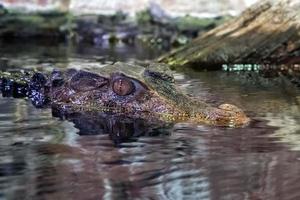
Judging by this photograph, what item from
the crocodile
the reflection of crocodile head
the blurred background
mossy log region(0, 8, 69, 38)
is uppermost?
the blurred background

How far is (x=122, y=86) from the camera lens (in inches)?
225

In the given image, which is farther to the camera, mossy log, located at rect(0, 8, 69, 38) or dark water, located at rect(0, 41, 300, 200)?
mossy log, located at rect(0, 8, 69, 38)

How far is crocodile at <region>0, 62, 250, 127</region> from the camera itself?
5438 mm

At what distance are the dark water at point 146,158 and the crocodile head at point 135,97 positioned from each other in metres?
0.19

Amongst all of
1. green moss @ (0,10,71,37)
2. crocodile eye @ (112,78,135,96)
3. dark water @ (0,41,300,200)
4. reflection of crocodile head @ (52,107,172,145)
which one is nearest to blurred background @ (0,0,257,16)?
green moss @ (0,10,71,37)

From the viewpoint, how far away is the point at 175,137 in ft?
16.2

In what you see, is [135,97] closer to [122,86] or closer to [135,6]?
[122,86]

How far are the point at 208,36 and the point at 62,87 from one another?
A: 564cm

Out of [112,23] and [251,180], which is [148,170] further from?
[112,23]

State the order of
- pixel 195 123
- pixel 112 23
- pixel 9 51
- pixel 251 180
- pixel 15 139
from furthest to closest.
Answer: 1. pixel 112 23
2. pixel 9 51
3. pixel 195 123
4. pixel 15 139
5. pixel 251 180

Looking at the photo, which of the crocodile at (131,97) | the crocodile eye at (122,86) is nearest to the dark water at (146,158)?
the crocodile at (131,97)

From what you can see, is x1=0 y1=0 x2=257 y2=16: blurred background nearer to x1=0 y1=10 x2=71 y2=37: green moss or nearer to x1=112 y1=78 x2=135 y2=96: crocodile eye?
x1=0 y1=10 x2=71 y2=37: green moss

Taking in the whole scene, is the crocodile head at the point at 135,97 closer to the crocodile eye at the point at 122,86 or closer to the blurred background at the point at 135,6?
the crocodile eye at the point at 122,86

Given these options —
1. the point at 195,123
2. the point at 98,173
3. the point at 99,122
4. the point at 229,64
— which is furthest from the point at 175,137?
the point at 229,64
